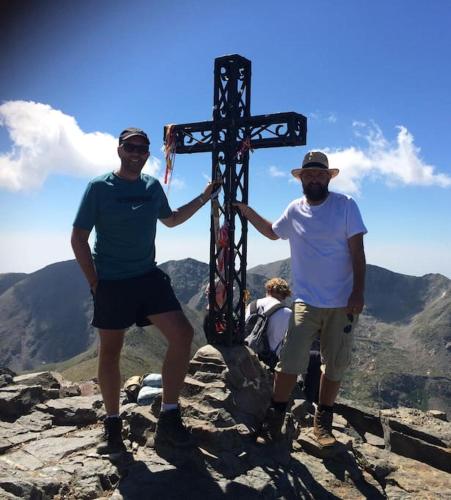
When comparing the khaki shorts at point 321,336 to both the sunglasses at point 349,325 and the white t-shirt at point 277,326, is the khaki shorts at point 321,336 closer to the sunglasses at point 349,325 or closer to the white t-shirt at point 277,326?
the sunglasses at point 349,325

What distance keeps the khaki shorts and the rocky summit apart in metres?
1.08

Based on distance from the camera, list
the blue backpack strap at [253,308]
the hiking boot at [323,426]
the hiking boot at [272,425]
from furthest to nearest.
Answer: the blue backpack strap at [253,308], the hiking boot at [323,426], the hiking boot at [272,425]

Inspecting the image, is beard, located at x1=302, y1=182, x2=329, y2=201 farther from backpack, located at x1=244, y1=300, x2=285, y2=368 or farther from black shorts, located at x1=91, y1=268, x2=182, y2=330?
backpack, located at x1=244, y1=300, x2=285, y2=368

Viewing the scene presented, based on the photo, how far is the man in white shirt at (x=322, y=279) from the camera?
257 inches

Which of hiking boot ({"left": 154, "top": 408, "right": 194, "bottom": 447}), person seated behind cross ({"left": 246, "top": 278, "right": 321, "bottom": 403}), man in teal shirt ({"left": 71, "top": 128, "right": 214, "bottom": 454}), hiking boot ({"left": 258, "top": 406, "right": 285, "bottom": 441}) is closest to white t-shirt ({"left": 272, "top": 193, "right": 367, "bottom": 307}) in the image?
hiking boot ({"left": 258, "top": 406, "right": 285, "bottom": 441})

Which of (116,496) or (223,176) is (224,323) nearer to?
(223,176)

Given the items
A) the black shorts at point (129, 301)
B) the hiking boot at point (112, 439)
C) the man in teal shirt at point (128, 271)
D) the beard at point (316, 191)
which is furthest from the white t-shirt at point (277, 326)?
the hiking boot at point (112, 439)

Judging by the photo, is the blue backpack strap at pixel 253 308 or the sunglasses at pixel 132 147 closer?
the sunglasses at pixel 132 147

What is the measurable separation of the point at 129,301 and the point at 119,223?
1.00m

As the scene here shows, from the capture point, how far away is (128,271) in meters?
6.05

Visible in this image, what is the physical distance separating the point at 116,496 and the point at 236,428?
1970 mm

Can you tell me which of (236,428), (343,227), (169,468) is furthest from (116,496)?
(343,227)

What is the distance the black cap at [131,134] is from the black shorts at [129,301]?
176cm

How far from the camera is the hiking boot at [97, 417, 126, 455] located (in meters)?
6.46
